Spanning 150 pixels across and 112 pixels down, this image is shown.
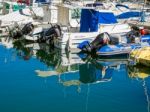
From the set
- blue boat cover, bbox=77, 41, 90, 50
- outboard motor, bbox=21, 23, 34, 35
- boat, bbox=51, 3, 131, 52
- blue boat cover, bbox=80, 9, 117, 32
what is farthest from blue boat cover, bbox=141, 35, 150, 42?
outboard motor, bbox=21, 23, 34, 35

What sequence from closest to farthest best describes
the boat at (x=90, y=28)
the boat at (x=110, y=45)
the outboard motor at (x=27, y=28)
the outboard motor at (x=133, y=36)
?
the boat at (x=110, y=45)
the outboard motor at (x=133, y=36)
the boat at (x=90, y=28)
the outboard motor at (x=27, y=28)

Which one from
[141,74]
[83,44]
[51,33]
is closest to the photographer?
[141,74]

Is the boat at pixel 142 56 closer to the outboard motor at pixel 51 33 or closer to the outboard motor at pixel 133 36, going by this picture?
the outboard motor at pixel 133 36

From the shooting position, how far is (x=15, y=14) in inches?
1356

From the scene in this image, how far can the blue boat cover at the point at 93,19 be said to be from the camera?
25.7 metres

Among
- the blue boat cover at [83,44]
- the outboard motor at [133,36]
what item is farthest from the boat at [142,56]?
the blue boat cover at [83,44]

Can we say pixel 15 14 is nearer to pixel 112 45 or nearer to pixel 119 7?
pixel 119 7

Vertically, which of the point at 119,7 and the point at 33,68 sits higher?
the point at 119,7

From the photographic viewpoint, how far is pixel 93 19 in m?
25.8

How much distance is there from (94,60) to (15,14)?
44.4 feet

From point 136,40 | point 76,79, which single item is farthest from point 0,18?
point 76,79

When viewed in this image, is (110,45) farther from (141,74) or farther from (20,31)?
(20,31)

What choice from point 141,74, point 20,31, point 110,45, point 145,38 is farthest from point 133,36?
point 20,31

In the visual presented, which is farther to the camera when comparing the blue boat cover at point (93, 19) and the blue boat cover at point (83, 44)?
the blue boat cover at point (93, 19)
